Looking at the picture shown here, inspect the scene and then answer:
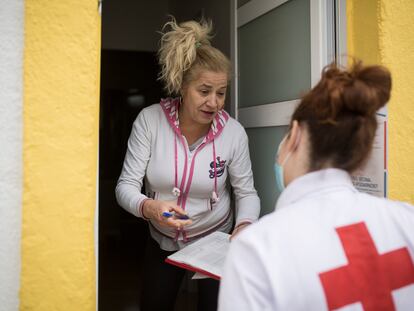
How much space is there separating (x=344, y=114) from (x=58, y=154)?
100cm

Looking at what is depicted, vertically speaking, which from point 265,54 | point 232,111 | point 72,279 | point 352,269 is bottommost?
point 72,279

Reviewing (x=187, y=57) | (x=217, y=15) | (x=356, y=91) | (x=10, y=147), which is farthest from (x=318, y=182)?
(x=217, y=15)

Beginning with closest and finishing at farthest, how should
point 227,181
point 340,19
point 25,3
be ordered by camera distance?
point 25,3, point 340,19, point 227,181

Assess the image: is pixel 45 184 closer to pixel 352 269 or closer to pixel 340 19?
pixel 352 269

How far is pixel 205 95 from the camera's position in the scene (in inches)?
90.1

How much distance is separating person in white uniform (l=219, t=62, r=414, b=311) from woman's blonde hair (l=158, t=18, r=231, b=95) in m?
1.17

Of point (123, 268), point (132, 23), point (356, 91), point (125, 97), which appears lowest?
point (123, 268)

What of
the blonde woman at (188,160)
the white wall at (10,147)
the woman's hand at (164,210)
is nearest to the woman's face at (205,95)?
the blonde woman at (188,160)

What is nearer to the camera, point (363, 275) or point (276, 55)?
point (363, 275)

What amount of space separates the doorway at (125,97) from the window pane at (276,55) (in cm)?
82

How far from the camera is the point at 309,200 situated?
1.12 meters

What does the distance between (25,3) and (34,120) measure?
16.4 inches

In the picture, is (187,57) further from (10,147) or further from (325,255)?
(325,255)

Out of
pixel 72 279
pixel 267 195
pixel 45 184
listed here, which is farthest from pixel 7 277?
pixel 267 195
